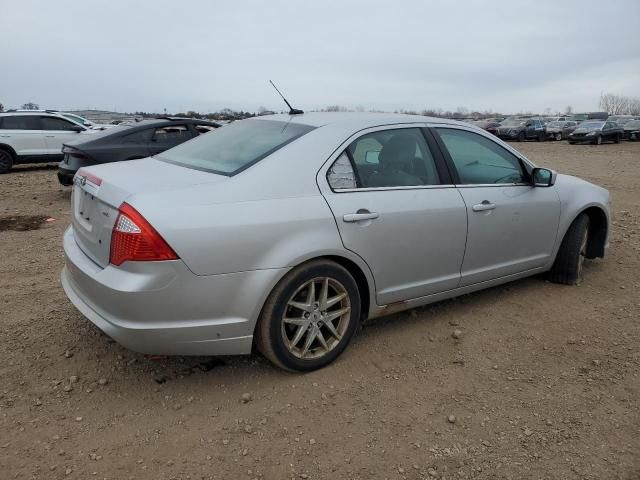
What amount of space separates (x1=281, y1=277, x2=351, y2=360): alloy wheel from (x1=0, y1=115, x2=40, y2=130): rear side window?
12.9 m

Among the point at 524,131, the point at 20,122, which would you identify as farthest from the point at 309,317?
the point at 524,131

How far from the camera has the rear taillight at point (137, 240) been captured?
255cm

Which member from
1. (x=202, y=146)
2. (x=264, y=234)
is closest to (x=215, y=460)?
(x=264, y=234)

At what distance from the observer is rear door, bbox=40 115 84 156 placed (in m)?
13.5

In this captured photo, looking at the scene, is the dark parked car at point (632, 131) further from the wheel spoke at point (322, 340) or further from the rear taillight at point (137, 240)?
the rear taillight at point (137, 240)

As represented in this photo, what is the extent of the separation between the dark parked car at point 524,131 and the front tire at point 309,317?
3308cm

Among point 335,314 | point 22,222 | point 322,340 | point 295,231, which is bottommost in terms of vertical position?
point 22,222

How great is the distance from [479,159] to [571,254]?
1.37m

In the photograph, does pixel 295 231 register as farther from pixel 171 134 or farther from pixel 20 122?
pixel 20 122

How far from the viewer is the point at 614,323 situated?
394cm

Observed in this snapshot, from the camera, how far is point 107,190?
112 inches

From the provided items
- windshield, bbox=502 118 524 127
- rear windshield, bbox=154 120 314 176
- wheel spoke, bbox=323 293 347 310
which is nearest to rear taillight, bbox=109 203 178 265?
rear windshield, bbox=154 120 314 176

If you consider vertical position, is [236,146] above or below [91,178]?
above

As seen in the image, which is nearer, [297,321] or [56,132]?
[297,321]
